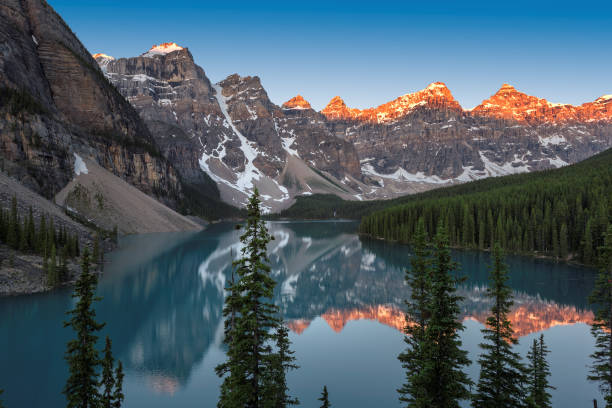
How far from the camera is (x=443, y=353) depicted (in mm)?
13531

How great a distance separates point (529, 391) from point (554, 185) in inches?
3354

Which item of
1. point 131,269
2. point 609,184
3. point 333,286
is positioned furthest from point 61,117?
point 609,184

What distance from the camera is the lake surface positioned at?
2180 centimetres

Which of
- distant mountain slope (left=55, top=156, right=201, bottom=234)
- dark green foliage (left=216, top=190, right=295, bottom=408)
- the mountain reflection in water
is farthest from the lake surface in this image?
distant mountain slope (left=55, top=156, right=201, bottom=234)

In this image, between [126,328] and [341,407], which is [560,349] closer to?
[341,407]

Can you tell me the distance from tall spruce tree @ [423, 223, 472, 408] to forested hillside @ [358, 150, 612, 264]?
47990 mm

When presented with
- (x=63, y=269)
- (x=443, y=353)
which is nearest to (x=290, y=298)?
(x=63, y=269)

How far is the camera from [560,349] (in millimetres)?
28594

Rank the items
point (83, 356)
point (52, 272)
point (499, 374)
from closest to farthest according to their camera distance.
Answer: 1. point (83, 356)
2. point (499, 374)
3. point (52, 272)

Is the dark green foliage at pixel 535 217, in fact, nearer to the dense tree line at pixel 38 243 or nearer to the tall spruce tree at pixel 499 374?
the tall spruce tree at pixel 499 374

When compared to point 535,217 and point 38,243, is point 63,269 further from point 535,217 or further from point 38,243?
point 535,217

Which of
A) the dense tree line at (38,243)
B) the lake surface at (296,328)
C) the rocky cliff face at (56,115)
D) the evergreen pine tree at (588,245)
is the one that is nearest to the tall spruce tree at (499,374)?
the lake surface at (296,328)

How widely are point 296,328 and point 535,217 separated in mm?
62285

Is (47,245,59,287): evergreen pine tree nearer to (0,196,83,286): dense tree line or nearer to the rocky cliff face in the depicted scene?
(0,196,83,286): dense tree line
